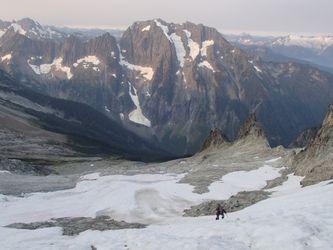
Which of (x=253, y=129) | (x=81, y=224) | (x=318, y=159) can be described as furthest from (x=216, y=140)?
(x=81, y=224)

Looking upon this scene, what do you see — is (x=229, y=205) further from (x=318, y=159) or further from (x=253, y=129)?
(x=253, y=129)

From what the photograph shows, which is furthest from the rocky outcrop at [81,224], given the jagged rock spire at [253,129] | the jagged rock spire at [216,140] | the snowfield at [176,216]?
the jagged rock spire at [216,140]

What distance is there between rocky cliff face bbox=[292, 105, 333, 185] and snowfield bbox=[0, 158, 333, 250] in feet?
7.65

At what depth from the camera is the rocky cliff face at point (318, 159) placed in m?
62.7

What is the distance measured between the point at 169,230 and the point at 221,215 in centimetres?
918

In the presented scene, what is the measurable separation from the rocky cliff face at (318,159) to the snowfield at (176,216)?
91.8 inches

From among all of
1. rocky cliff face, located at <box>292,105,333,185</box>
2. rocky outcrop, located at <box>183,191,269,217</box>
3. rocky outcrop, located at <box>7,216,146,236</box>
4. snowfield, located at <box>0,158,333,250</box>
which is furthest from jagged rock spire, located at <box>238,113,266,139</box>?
rocky outcrop, located at <box>7,216,146,236</box>

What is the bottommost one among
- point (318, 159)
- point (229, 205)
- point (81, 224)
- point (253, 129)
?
point (253, 129)

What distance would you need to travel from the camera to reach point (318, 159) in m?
72.2

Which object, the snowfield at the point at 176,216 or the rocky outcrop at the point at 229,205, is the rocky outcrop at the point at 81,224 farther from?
the rocky outcrop at the point at 229,205

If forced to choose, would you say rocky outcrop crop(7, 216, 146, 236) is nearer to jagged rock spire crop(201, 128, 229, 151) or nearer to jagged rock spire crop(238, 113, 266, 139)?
jagged rock spire crop(238, 113, 266, 139)

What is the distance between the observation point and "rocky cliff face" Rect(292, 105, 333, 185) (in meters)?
62.7

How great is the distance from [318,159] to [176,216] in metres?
24.5

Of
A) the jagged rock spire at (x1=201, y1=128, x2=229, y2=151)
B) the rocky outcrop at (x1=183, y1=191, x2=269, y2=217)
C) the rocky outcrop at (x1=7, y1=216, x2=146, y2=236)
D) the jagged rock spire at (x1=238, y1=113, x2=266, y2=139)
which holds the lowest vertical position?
the jagged rock spire at (x1=201, y1=128, x2=229, y2=151)
